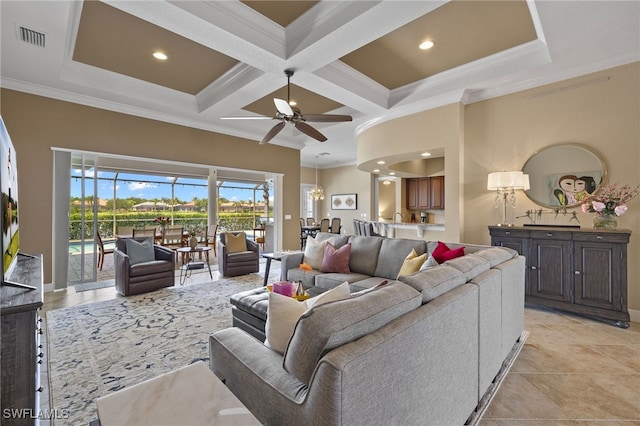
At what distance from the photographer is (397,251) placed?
3.63 metres

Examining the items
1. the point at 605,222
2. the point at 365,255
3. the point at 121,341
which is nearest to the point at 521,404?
the point at 365,255

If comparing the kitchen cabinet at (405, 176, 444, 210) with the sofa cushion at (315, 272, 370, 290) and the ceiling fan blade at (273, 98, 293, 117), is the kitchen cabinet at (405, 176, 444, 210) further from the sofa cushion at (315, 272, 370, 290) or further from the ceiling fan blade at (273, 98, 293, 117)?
the ceiling fan blade at (273, 98, 293, 117)

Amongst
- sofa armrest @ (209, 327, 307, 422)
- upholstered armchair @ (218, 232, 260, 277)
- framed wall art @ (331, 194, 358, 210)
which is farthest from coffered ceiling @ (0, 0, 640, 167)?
framed wall art @ (331, 194, 358, 210)

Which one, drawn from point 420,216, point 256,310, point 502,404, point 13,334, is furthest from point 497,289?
point 420,216

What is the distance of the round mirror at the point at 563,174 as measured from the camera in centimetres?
369

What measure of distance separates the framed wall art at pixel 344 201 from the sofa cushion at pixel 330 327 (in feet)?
31.0

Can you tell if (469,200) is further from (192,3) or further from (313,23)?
(192,3)

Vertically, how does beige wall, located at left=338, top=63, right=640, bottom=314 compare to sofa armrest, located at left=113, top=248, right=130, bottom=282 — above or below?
above

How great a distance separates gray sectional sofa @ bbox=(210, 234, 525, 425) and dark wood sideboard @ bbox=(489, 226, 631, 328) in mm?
2271

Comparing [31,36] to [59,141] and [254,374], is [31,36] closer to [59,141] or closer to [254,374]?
[59,141]

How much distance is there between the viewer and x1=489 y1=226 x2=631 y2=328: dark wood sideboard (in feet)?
10.5

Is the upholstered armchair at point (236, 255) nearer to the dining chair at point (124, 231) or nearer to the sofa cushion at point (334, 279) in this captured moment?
the sofa cushion at point (334, 279)

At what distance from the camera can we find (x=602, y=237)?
10.7 ft

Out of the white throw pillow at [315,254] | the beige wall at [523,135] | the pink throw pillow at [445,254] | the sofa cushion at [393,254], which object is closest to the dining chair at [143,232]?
the white throw pillow at [315,254]
